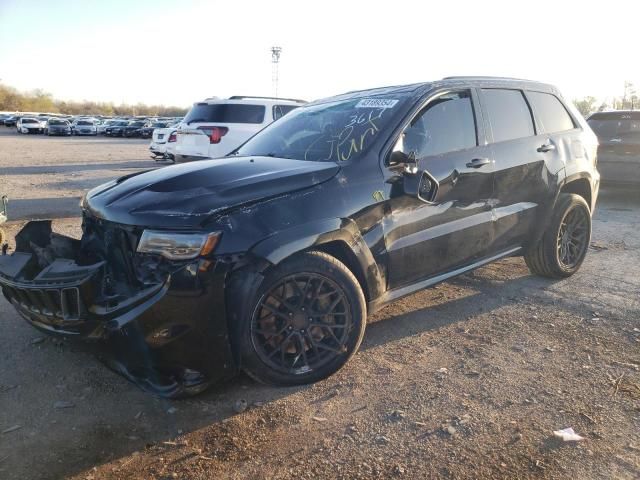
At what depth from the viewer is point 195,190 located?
3035 millimetres

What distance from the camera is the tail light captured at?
1099 cm

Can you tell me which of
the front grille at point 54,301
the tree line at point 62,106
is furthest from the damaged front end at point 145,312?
the tree line at point 62,106

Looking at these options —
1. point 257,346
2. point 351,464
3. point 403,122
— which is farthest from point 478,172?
point 351,464

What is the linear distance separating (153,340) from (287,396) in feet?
2.83

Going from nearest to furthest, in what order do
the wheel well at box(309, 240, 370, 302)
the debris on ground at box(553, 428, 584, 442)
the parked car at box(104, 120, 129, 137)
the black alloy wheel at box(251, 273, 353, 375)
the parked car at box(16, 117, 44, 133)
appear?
the debris on ground at box(553, 428, 584, 442) < the black alloy wheel at box(251, 273, 353, 375) < the wheel well at box(309, 240, 370, 302) < the parked car at box(104, 120, 129, 137) < the parked car at box(16, 117, 44, 133)

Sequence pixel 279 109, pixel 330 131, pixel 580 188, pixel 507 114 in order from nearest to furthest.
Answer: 1. pixel 330 131
2. pixel 507 114
3. pixel 580 188
4. pixel 279 109

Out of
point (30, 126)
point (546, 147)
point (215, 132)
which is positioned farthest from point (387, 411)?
point (30, 126)

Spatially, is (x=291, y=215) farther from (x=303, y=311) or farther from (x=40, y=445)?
(x=40, y=445)

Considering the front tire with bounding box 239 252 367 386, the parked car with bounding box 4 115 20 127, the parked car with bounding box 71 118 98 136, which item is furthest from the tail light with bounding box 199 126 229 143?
the parked car with bounding box 4 115 20 127

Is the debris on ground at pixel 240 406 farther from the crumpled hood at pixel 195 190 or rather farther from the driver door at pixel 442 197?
the driver door at pixel 442 197

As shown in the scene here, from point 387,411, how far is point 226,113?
9624 mm

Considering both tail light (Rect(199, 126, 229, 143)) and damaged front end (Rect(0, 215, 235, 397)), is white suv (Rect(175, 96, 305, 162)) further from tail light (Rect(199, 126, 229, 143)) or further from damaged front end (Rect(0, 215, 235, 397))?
damaged front end (Rect(0, 215, 235, 397))

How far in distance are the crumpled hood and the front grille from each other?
49 cm

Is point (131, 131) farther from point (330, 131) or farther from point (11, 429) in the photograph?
point (11, 429)
